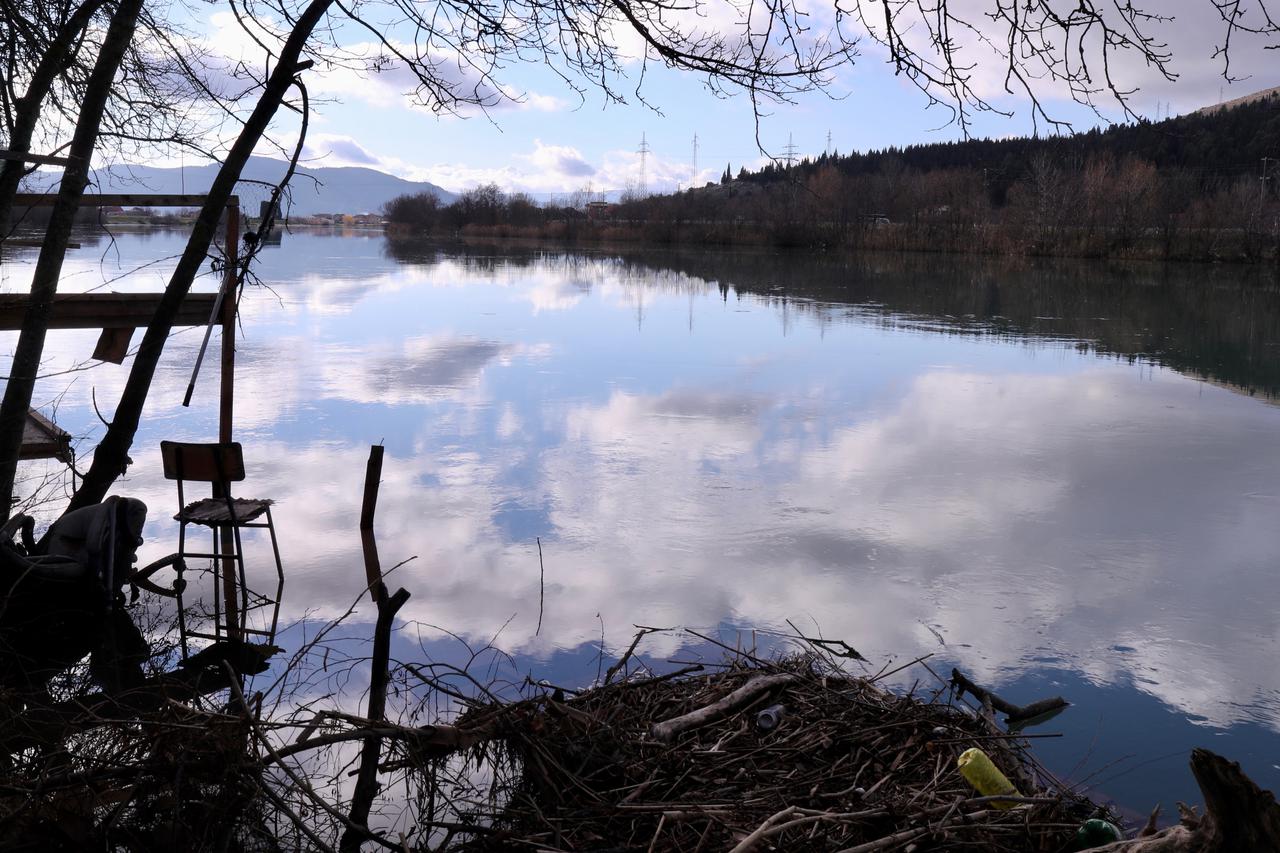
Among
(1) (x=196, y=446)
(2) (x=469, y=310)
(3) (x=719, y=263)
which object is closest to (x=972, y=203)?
(3) (x=719, y=263)

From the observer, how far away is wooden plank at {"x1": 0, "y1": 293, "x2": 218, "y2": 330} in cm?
742

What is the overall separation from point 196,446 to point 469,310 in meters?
15.3

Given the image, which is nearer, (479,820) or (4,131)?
(479,820)

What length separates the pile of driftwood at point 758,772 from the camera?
3.07 metres

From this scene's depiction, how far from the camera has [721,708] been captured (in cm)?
380

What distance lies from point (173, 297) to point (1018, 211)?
5481cm

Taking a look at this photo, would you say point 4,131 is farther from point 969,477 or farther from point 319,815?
point 969,477

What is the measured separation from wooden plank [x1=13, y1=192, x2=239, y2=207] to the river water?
0.50 m

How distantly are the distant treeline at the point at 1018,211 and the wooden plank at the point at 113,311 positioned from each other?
2283 centimetres

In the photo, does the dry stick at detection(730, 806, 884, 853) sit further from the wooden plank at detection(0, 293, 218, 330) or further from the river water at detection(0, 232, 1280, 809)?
the wooden plank at detection(0, 293, 218, 330)

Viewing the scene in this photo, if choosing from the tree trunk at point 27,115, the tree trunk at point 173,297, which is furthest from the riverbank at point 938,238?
the tree trunk at point 27,115

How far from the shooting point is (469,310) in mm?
20875

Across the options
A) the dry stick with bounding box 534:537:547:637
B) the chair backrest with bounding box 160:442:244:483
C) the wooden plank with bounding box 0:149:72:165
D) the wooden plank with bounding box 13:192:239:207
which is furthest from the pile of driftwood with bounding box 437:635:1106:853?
the wooden plank with bounding box 13:192:239:207

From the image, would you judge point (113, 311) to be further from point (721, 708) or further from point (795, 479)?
point (721, 708)
